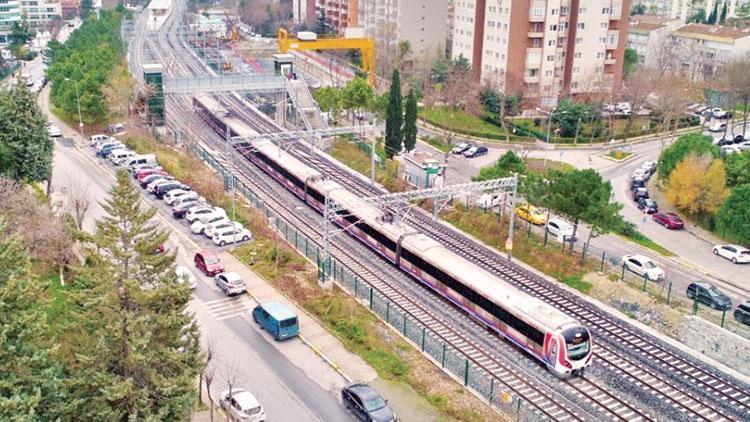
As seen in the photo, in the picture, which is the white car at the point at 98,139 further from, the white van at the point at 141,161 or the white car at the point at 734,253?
the white car at the point at 734,253

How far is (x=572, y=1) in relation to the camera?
81625mm

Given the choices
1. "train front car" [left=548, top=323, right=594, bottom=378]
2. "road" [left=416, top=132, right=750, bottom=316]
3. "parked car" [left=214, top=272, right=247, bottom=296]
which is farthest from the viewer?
"road" [left=416, top=132, right=750, bottom=316]

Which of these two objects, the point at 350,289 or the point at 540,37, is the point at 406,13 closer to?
the point at 540,37

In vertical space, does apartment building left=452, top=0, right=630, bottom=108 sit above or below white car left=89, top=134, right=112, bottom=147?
above

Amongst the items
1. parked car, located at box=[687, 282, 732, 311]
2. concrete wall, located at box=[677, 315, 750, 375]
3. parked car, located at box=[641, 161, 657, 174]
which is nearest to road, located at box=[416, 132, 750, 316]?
parked car, located at box=[687, 282, 732, 311]

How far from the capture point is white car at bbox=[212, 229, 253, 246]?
45.0 metres

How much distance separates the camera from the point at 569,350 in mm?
30906

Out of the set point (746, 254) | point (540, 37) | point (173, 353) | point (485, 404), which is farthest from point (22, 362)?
point (540, 37)

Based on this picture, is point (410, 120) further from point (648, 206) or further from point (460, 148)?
point (648, 206)

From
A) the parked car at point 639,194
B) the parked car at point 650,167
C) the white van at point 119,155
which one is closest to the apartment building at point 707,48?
the parked car at point 650,167

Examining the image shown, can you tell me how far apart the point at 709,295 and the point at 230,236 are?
27.0 m

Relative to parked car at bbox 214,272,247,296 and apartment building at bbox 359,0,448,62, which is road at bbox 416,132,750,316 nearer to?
parked car at bbox 214,272,247,296

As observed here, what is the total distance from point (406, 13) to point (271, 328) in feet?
255

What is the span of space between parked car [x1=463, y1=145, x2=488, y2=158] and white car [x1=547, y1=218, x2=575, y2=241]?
65.3 feet
